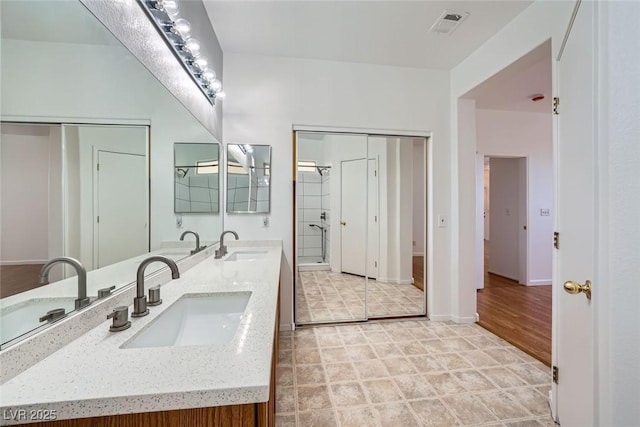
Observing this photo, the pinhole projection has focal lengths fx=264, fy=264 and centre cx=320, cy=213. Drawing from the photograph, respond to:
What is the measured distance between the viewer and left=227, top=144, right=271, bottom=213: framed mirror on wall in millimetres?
2625

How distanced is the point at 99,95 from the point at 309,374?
198 cm

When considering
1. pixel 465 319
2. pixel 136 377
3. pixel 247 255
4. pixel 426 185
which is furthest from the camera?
pixel 426 185

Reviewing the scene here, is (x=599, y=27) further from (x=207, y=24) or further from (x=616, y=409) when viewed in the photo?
(x=207, y=24)

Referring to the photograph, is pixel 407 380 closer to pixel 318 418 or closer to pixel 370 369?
pixel 370 369

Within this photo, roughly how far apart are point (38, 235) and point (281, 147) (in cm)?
212

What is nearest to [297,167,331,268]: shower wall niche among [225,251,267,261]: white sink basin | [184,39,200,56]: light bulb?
[225,251,267,261]: white sink basin

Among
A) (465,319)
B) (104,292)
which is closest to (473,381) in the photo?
(465,319)

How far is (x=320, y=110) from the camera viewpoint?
8.89ft

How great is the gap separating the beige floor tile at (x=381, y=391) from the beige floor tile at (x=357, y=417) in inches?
4.3

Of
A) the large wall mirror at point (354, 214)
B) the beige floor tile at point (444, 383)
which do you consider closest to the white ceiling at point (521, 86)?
the large wall mirror at point (354, 214)

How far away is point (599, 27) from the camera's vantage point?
2.70 feet

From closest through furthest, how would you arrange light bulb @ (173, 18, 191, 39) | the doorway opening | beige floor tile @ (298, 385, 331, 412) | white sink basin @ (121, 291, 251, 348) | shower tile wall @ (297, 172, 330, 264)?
white sink basin @ (121, 291, 251, 348), light bulb @ (173, 18, 191, 39), beige floor tile @ (298, 385, 331, 412), the doorway opening, shower tile wall @ (297, 172, 330, 264)

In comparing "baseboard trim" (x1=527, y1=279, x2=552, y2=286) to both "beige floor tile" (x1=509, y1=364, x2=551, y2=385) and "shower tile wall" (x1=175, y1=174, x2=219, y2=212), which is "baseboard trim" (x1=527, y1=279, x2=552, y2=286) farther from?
"shower tile wall" (x1=175, y1=174, x2=219, y2=212)

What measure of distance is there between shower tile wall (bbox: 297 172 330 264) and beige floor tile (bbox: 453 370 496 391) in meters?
2.27
